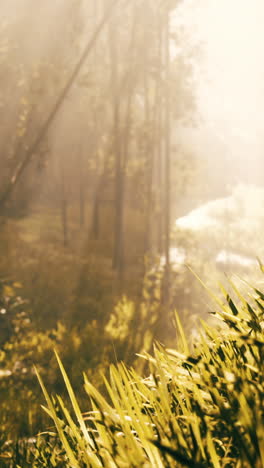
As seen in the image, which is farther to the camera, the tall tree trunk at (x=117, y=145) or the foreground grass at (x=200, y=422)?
the tall tree trunk at (x=117, y=145)

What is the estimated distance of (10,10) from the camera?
8.30 m

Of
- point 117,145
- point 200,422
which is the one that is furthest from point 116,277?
point 200,422

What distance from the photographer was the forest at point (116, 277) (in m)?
1.12

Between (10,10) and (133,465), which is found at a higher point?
(10,10)

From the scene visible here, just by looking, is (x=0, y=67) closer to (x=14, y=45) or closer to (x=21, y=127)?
(x=14, y=45)

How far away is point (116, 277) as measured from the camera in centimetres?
1298

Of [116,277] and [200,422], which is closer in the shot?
[200,422]

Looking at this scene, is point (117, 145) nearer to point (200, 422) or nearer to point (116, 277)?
point (116, 277)

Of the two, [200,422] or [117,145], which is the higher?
[117,145]

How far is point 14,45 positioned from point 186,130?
Result: 38.9m

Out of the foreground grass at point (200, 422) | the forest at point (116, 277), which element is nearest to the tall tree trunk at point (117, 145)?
the forest at point (116, 277)

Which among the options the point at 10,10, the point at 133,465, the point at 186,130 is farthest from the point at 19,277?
the point at 186,130

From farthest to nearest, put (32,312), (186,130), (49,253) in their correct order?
(186,130)
(49,253)
(32,312)

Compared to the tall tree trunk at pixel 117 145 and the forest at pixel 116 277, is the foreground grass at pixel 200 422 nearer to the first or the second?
the forest at pixel 116 277
